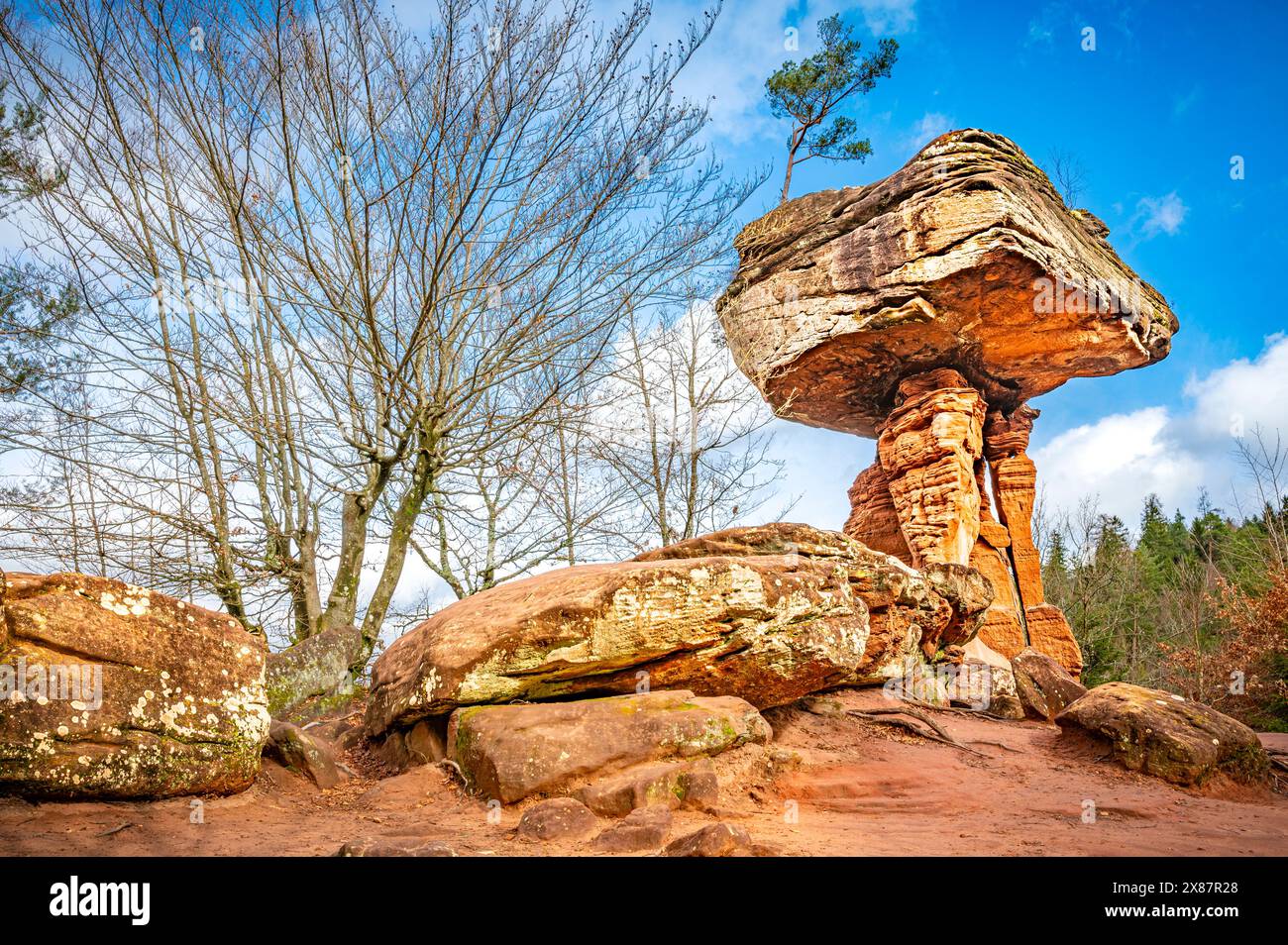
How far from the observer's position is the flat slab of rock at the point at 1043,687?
10.9 meters

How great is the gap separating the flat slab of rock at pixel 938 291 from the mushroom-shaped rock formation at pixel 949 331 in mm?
36

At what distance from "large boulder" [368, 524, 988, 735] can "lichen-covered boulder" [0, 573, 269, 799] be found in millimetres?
1609

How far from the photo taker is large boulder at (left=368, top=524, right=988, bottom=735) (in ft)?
19.6

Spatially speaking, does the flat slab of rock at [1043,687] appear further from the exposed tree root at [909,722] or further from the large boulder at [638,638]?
the large boulder at [638,638]

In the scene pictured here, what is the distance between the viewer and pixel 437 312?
8508 mm

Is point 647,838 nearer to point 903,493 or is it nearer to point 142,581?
point 142,581

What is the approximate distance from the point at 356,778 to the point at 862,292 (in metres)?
12.9

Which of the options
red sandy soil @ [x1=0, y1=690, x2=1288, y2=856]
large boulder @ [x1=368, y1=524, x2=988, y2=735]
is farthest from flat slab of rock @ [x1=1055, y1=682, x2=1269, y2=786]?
large boulder @ [x1=368, y1=524, x2=988, y2=735]

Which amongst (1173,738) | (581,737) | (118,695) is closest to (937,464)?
(1173,738)

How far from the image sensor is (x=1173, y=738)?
7070 mm

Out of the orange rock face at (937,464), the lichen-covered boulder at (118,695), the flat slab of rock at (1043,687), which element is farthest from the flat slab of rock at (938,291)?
the lichen-covered boulder at (118,695)

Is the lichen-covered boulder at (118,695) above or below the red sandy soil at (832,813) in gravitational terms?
above

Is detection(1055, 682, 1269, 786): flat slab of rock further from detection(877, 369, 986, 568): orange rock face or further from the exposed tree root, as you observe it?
detection(877, 369, 986, 568): orange rock face

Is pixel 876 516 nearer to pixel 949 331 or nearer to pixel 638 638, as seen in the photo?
pixel 949 331
